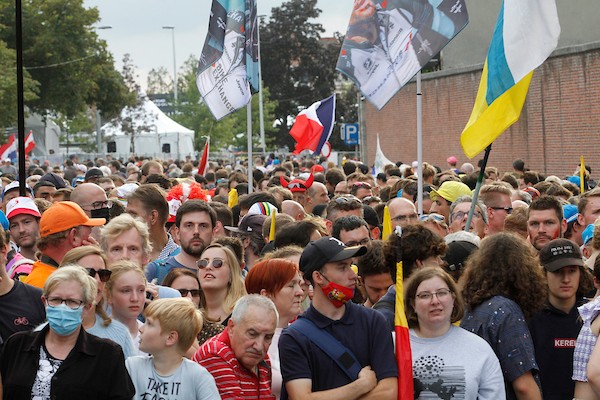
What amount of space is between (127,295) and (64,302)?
104cm

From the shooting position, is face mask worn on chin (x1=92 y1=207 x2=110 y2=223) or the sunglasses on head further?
face mask worn on chin (x1=92 y1=207 x2=110 y2=223)

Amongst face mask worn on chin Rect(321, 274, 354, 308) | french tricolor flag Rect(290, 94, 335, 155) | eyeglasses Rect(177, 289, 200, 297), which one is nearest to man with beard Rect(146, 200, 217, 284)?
eyeglasses Rect(177, 289, 200, 297)

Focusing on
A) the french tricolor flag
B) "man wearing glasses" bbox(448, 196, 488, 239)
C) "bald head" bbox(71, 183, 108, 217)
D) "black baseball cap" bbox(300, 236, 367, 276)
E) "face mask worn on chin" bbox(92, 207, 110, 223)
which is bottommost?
"black baseball cap" bbox(300, 236, 367, 276)

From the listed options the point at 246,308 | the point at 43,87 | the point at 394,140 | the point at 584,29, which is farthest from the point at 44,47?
the point at 246,308

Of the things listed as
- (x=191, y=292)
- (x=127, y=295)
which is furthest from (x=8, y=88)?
(x=127, y=295)

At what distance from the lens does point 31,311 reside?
238 inches

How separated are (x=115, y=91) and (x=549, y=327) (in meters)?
Answer: 57.9

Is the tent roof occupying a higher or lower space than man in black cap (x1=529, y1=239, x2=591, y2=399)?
higher

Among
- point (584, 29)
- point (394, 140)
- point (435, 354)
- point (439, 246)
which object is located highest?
point (584, 29)

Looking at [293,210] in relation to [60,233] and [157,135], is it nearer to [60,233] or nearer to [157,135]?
[60,233]

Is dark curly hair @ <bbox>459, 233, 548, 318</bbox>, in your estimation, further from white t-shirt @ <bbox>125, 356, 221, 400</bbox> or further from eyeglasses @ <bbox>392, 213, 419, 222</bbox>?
eyeglasses @ <bbox>392, 213, 419, 222</bbox>

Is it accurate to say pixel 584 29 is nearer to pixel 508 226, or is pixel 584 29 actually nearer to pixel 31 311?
pixel 508 226

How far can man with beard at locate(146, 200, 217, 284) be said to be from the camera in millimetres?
8523

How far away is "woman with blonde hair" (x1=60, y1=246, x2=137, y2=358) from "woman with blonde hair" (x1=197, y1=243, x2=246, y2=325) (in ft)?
3.79
